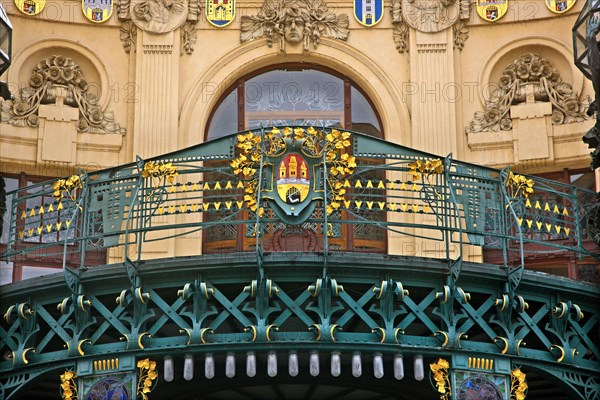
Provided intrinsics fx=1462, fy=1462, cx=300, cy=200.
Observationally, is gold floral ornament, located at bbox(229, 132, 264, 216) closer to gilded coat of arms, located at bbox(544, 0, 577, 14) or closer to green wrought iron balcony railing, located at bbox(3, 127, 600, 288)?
green wrought iron balcony railing, located at bbox(3, 127, 600, 288)

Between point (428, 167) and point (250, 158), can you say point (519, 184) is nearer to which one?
point (428, 167)

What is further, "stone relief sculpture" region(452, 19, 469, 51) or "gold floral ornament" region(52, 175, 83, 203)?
"stone relief sculpture" region(452, 19, 469, 51)

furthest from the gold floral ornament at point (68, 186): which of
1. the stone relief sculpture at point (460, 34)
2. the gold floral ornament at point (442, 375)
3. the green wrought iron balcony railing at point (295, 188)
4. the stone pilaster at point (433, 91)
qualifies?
the stone relief sculpture at point (460, 34)

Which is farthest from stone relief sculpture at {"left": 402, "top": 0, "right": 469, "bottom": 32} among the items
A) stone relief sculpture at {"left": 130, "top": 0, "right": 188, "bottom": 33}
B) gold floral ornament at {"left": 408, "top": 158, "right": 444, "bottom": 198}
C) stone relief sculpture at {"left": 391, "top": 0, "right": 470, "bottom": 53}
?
gold floral ornament at {"left": 408, "top": 158, "right": 444, "bottom": 198}

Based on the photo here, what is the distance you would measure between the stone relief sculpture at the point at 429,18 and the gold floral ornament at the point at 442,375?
8799 mm

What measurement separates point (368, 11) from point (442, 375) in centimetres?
949

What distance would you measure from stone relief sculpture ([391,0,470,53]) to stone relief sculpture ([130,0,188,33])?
401cm

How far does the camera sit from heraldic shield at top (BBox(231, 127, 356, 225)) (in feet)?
68.3

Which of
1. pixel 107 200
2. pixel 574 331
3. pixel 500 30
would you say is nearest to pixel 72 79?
pixel 107 200

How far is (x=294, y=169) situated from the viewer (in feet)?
68.7

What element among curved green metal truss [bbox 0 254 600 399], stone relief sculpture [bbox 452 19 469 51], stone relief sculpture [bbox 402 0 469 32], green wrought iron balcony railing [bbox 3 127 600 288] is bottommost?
curved green metal truss [bbox 0 254 600 399]

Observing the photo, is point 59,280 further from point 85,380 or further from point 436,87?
point 436,87

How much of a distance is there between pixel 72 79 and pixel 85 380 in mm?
8505

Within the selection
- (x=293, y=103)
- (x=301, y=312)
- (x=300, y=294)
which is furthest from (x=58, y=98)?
(x=301, y=312)
